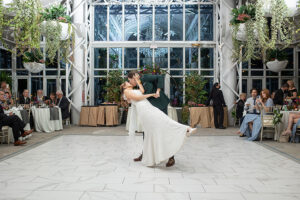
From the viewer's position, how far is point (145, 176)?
3.80m

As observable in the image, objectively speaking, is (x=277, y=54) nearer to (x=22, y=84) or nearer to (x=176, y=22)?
(x=176, y=22)

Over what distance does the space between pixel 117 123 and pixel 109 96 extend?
1.43m

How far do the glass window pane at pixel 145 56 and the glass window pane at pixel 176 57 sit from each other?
99 cm

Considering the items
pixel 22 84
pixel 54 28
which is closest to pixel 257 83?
pixel 54 28

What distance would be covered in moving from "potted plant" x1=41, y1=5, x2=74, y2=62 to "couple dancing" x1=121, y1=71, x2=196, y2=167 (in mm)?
6219

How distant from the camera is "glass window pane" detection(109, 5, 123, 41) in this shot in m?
12.9

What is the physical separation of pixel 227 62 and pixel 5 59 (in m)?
9.54

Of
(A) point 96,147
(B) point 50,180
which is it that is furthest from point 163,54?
(B) point 50,180

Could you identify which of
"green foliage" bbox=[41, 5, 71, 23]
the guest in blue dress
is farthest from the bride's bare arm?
"green foliage" bbox=[41, 5, 71, 23]

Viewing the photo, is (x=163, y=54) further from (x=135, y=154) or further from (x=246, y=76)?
(x=135, y=154)

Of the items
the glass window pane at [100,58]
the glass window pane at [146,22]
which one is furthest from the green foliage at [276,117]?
the glass window pane at [100,58]

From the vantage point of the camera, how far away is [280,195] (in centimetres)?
304

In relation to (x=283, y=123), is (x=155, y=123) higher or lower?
higher

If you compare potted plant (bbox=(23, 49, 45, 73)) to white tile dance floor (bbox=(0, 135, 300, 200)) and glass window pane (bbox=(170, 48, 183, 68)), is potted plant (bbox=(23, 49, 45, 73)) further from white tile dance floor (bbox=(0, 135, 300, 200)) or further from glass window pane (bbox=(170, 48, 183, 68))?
white tile dance floor (bbox=(0, 135, 300, 200))
